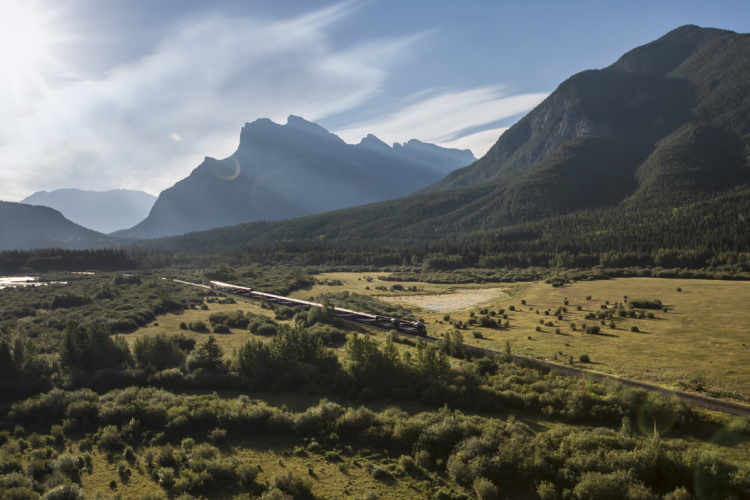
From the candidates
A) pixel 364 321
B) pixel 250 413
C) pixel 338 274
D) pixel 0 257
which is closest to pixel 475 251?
pixel 338 274

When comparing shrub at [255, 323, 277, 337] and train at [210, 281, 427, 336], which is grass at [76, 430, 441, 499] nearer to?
train at [210, 281, 427, 336]

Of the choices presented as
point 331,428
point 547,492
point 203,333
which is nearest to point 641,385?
point 547,492

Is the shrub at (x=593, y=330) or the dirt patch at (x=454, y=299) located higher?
the shrub at (x=593, y=330)

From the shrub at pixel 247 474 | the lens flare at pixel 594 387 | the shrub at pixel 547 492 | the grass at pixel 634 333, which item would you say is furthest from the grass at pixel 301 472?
the grass at pixel 634 333

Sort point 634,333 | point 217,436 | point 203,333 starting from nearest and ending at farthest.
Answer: point 217,436 → point 634,333 → point 203,333

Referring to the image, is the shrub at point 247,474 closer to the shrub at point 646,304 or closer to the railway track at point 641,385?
the railway track at point 641,385

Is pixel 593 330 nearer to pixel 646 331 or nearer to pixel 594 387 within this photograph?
pixel 646 331

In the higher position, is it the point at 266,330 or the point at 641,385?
the point at 266,330

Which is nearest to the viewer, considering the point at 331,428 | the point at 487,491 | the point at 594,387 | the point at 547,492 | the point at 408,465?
the point at 547,492
